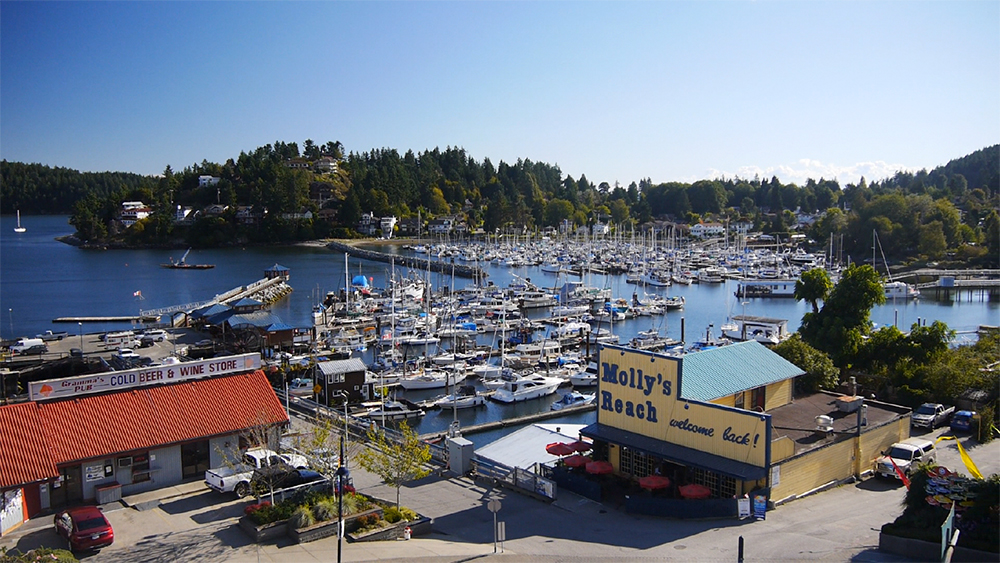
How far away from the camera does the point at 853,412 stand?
69.2ft

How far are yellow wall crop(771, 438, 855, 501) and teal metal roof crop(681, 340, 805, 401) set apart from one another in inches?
93.4

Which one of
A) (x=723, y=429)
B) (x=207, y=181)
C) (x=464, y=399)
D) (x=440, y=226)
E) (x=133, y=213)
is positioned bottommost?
(x=464, y=399)

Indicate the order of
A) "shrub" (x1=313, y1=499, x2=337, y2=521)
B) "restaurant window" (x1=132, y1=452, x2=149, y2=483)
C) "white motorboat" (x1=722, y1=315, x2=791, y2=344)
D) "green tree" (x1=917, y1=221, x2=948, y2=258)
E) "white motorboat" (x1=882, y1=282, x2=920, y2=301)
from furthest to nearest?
"green tree" (x1=917, y1=221, x2=948, y2=258)
"white motorboat" (x1=882, y1=282, x2=920, y2=301)
"white motorboat" (x1=722, y1=315, x2=791, y2=344)
"restaurant window" (x1=132, y1=452, x2=149, y2=483)
"shrub" (x1=313, y1=499, x2=337, y2=521)

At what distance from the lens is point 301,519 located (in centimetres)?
1457

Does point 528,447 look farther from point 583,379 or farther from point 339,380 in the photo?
point 583,379

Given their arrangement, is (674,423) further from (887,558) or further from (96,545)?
(96,545)

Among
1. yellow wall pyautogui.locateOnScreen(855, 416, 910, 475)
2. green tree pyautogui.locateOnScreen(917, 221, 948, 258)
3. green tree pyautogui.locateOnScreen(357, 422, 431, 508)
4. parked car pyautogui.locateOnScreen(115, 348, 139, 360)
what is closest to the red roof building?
green tree pyautogui.locateOnScreen(357, 422, 431, 508)

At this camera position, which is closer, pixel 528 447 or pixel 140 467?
pixel 140 467

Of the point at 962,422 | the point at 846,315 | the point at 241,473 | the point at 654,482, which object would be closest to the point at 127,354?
the point at 241,473

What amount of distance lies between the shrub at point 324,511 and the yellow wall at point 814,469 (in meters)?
9.40

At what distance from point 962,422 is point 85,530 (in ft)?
78.6

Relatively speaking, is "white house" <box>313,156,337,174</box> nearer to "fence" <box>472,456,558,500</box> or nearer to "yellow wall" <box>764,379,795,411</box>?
"fence" <box>472,456,558,500</box>

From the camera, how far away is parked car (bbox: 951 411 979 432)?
23375 mm

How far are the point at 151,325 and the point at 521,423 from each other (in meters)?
35.2
